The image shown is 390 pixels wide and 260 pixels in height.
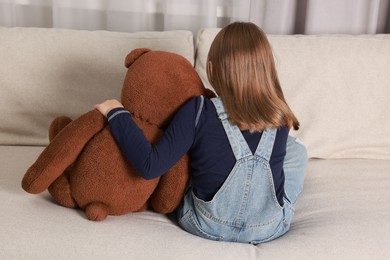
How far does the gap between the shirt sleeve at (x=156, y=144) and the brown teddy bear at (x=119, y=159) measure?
0.05 m

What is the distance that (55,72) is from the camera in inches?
67.0

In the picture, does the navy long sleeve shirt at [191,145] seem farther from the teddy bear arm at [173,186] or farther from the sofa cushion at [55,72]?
the sofa cushion at [55,72]

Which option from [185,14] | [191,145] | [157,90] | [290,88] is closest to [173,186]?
[191,145]

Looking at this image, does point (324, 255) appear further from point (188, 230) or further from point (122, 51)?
point (122, 51)

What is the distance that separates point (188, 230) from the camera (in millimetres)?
1306

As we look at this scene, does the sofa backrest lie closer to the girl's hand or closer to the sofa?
the sofa

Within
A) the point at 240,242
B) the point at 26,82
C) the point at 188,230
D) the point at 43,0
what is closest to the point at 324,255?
the point at 240,242

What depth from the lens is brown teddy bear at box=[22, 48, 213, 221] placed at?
4.13 ft

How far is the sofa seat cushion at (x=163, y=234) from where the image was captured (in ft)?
3.81

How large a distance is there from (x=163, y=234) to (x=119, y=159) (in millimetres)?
198

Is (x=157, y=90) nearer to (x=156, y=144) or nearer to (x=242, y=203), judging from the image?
(x=156, y=144)

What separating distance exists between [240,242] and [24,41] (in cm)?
94

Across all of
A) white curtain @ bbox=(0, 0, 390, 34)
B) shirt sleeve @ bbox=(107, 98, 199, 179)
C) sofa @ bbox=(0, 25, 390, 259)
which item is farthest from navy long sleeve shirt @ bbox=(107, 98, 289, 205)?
white curtain @ bbox=(0, 0, 390, 34)

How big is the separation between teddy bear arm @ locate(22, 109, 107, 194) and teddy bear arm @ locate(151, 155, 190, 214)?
0.65 feet
